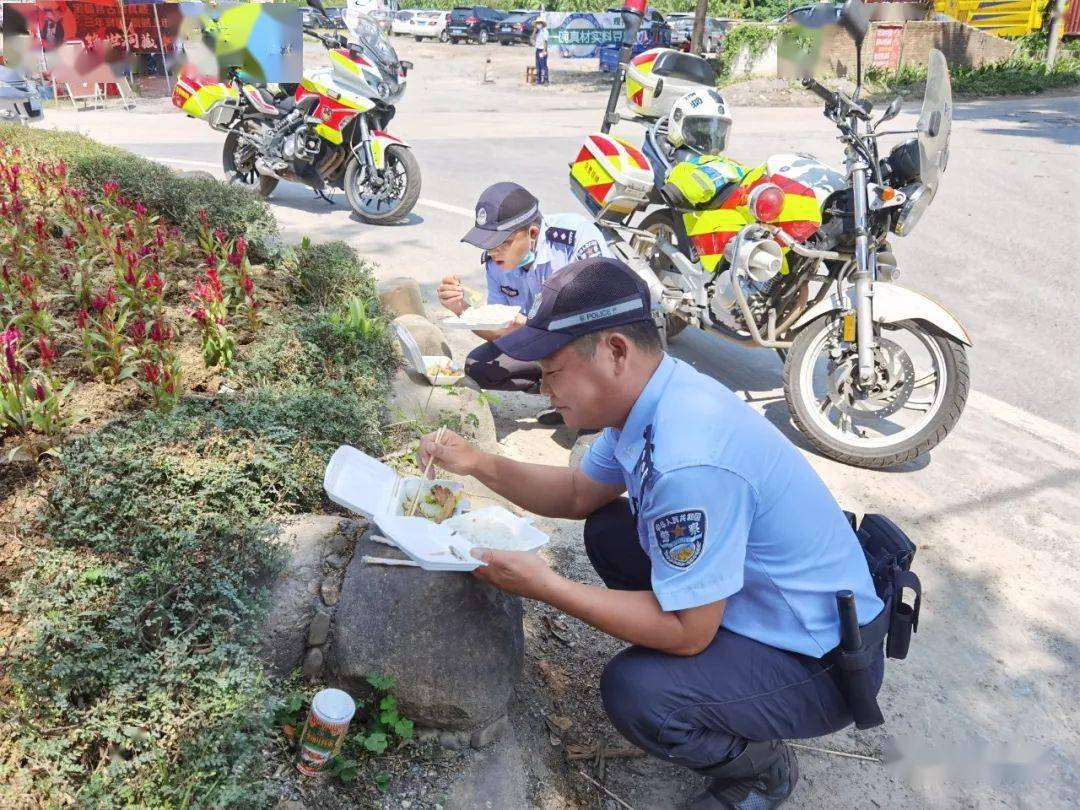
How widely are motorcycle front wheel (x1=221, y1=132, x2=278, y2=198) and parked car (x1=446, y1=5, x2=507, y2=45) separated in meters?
29.2

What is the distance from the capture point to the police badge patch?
76.8 inches

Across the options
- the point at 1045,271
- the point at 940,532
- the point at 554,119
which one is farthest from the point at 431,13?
the point at 940,532

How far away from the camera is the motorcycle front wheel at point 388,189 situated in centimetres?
794

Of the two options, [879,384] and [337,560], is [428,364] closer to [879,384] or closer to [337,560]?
[337,560]

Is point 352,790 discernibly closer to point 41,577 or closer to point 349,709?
point 349,709

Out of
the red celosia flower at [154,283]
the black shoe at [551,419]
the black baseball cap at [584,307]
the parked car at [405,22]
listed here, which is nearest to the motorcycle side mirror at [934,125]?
the black shoe at [551,419]

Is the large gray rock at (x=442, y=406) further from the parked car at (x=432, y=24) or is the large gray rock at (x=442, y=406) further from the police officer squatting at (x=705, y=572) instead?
the parked car at (x=432, y=24)

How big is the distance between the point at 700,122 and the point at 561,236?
1.55 m

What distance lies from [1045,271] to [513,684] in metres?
6.51

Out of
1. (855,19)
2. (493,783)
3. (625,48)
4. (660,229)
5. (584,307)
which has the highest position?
(855,19)

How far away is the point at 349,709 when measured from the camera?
83.4 inches

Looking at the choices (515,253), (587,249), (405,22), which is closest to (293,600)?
(515,253)

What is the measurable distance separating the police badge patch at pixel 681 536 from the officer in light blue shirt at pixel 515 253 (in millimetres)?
1796

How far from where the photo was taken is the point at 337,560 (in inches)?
103
